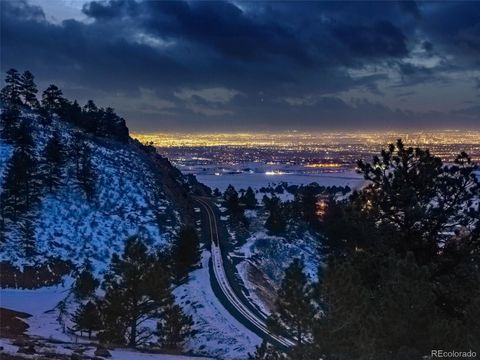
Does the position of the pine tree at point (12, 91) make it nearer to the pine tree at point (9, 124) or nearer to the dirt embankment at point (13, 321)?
the pine tree at point (9, 124)

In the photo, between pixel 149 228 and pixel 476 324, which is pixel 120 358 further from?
pixel 149 228

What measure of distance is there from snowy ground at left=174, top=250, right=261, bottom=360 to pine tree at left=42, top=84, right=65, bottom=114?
57.4m

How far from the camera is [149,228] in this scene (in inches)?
2331

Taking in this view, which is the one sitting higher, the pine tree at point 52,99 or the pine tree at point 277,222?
the pine tree at point 52,99

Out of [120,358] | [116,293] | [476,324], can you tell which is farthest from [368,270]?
[116,293]

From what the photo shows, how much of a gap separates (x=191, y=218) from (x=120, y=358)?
184ft

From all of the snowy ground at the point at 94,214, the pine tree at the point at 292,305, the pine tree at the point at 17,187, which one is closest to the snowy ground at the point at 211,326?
→ the pine tree at the point at 292,305

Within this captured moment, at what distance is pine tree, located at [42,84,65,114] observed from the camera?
3393 inches

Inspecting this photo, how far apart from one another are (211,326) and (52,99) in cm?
6881

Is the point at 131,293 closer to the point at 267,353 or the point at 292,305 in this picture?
the point at 292,305

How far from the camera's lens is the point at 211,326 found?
3509 cm

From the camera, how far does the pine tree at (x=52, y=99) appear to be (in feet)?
283

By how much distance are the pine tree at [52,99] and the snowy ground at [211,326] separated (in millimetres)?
57399

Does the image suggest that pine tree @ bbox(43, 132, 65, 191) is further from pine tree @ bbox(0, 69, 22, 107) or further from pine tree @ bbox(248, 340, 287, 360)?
pine tree @ bbox(248, 340, 287, 360)
